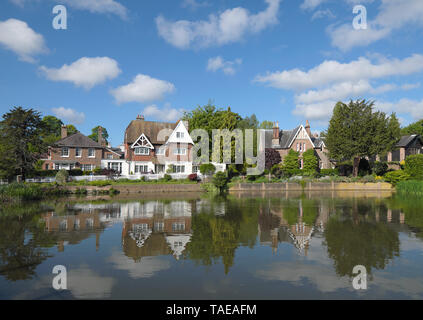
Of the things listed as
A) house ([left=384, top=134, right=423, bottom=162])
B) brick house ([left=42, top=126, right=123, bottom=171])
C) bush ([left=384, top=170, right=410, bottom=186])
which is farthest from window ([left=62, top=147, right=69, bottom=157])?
house ([left=384, top=134, right=423, bottom=162])

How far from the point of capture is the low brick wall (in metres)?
38.0

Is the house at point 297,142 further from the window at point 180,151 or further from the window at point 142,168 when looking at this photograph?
the window at point 142,168

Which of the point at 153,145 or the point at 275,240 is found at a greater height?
the point at 153,145

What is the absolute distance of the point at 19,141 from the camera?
29438mm

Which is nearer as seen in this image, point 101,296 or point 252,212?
point 101,296

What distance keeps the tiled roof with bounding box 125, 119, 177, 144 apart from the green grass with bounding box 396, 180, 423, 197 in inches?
1443

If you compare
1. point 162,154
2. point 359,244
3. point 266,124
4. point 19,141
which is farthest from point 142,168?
point 266,124

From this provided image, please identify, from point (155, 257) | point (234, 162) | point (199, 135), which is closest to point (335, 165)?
point (234, 162)

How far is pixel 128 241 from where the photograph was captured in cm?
1181

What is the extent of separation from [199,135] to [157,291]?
40.7 metres

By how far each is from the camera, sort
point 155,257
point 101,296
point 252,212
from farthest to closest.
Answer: point 252,212
point 155,257
point 101,296

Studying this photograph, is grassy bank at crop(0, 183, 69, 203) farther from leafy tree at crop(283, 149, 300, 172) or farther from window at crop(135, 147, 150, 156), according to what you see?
leafy tree at crop(283, 149, 300, 172)
